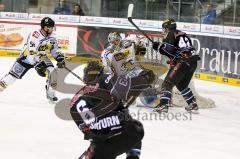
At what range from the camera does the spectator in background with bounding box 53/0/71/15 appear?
15.2 meters

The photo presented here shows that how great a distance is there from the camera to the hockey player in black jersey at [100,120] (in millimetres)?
3803

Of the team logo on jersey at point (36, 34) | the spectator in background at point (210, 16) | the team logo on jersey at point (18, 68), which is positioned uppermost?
the spectator in background at point (210, 16)

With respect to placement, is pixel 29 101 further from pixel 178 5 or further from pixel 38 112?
pixel 178 5

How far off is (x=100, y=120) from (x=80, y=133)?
9.63 ft

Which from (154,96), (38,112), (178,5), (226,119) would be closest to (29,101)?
(38,112)

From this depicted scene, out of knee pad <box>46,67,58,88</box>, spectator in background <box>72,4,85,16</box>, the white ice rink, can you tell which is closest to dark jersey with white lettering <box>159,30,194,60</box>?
the white ice rink

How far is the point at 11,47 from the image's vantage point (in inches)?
589

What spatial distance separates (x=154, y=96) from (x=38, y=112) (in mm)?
1821

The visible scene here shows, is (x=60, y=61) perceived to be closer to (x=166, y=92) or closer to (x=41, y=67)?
(x=41, y=67)

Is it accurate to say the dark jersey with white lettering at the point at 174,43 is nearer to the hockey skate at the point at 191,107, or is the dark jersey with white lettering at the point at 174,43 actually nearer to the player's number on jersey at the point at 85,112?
the hockey skate at the point at 191,107

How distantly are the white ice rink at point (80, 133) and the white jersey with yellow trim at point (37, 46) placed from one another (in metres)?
0.73

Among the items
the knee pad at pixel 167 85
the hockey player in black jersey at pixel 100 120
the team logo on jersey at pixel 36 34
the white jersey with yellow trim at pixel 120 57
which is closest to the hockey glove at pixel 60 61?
the team logo on jersey at pixel 36 34

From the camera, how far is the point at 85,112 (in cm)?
379

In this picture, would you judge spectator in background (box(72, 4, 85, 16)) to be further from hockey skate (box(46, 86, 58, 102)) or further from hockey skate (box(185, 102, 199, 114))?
hockey skate (box(185, 102, 199, 114))
